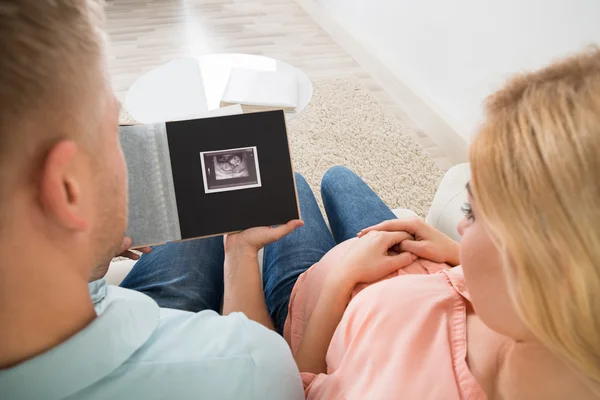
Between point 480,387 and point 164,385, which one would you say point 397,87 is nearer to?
point 480,387

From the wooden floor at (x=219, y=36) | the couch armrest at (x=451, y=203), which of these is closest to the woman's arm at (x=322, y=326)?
the couch armrest at (x=451, y=203)

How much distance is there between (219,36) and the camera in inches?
118

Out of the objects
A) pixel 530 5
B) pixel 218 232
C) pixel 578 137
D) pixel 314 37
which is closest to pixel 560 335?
pixel 578 137

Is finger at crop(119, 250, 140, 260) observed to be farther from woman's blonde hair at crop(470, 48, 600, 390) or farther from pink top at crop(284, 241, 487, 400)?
woman's blonde hair at crop(470, 48, 600, 390)

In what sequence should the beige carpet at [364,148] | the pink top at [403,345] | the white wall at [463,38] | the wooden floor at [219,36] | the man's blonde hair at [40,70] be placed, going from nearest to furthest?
the man's blonde hair at [40,70] → the pink top at [403,345] → the white wall at [463,38] → the beige carpet at [364,148] → the wooden floor at [219,36]

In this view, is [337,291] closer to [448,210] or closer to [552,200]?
[448,210]

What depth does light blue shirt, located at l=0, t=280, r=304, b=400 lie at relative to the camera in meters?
0.46

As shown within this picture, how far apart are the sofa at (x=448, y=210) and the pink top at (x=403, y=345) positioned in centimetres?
23

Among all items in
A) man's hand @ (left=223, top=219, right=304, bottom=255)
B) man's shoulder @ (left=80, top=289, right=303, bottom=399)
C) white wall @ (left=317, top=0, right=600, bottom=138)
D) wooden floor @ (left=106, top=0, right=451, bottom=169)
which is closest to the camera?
man's shoulder @ (left=80, top=289, right=303, bottom=399)

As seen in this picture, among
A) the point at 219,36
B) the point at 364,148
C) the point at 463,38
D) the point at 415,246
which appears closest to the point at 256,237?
the point at 415,246

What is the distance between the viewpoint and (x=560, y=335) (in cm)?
43

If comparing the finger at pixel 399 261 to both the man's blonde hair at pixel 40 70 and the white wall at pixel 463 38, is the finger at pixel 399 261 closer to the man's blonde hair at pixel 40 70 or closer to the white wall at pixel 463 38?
the white wall at pixel 463 38

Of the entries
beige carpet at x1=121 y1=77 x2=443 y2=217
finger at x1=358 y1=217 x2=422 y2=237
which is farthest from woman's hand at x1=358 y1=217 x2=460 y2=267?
beige carpet at x1=121 y1=77 x2=443 y2=217

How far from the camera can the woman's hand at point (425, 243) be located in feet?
2.86
